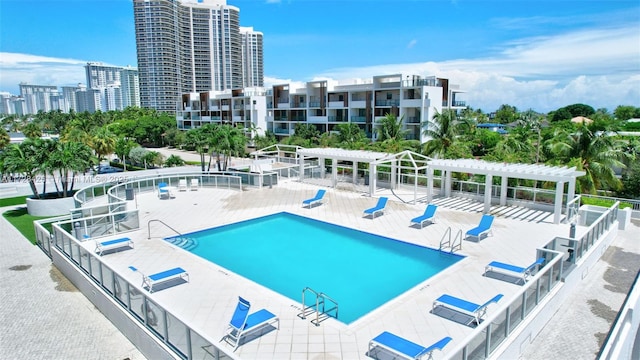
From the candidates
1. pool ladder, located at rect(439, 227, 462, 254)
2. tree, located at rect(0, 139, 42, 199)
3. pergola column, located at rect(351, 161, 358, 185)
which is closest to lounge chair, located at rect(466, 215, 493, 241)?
pool ladder, located at rect(439, 227, 462, 254)

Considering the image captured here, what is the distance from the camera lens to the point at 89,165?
885 inches

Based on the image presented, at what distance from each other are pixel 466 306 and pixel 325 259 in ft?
18.9

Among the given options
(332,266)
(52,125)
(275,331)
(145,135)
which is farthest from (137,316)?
(52,125)

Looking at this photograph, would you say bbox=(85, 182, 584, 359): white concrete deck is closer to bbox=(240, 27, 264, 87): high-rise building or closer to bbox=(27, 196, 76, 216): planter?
bbox=(27, 196, 76, 216): planter

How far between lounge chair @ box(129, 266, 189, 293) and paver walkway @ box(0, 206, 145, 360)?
4.07 ft

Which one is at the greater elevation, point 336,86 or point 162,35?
point 162,35

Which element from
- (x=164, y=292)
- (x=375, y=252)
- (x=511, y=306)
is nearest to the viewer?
(x=511, y=306)

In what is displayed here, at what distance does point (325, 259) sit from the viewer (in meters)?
13.9

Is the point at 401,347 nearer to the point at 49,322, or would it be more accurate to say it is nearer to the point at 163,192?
the point at 49,322

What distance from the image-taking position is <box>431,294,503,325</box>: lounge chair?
8.75 m

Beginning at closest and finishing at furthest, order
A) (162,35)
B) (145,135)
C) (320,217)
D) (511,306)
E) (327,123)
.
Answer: (511,306) → (320,217) → (327,123) → (145,135) → (162,35)

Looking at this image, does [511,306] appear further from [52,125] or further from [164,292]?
[52,125]

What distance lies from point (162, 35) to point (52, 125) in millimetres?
36923

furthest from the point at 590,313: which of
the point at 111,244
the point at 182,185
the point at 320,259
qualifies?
the point at 182,185
